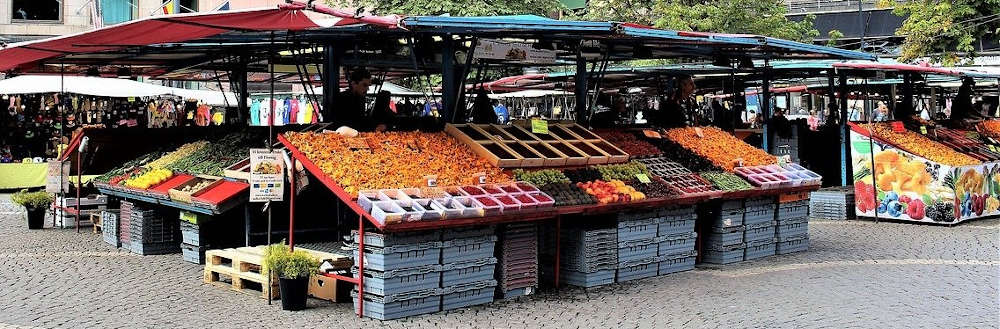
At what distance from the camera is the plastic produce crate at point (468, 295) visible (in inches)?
358

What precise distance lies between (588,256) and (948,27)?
17705mm

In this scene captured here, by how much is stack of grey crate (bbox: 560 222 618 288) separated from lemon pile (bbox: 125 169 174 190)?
5.20 metres

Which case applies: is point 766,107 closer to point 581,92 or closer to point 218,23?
point 581,92

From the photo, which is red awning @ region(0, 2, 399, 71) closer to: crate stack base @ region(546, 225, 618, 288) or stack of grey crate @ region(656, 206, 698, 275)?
crate stack base @ region(546, 225, 618, 288)

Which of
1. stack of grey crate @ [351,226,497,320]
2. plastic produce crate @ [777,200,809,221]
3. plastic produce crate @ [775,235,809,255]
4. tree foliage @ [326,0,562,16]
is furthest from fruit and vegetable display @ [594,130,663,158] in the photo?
tree foliage @ [326,0,562,16]

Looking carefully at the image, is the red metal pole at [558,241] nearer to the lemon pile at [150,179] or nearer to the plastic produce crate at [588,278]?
the plastic produce crate at [588,278]

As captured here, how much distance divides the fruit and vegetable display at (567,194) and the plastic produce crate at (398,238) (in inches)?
57.6

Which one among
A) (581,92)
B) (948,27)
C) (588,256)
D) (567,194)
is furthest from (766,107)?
(567,194)

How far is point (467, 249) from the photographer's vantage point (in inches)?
360

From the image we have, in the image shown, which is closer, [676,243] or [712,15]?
[676,243]

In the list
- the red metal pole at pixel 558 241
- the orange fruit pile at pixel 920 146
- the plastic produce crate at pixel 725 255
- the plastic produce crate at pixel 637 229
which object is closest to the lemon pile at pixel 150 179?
the red metal pole at pixel 558 241

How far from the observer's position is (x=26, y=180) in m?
22.6

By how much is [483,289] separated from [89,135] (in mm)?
8893

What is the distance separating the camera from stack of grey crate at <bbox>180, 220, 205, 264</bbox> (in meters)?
11.9
